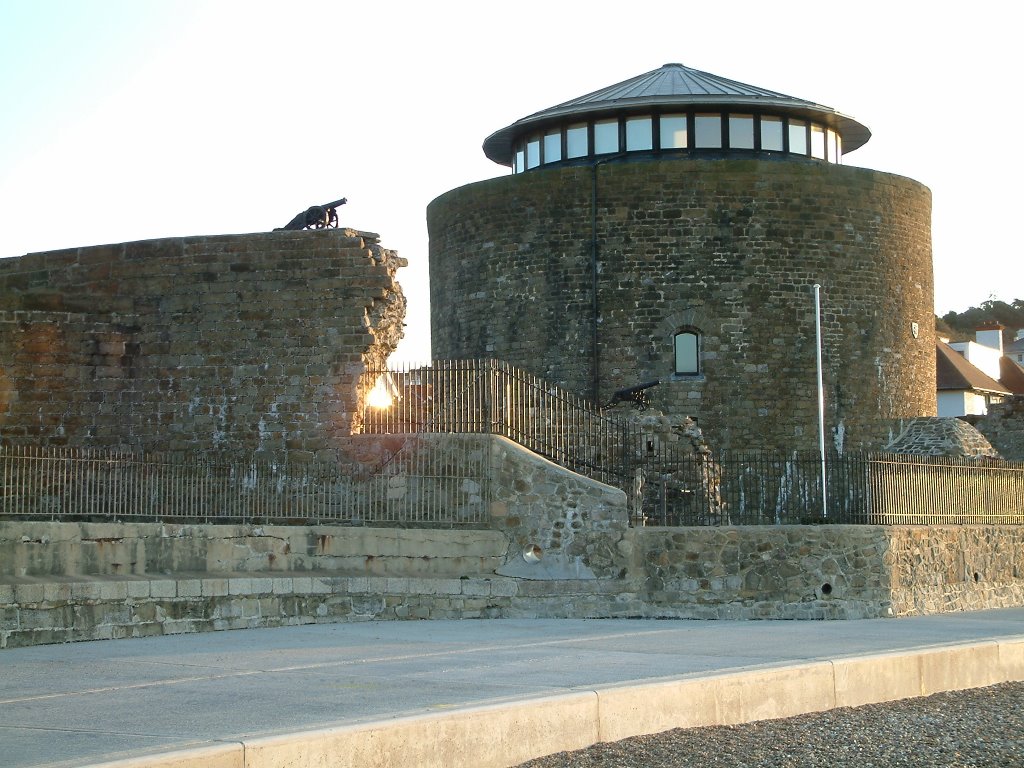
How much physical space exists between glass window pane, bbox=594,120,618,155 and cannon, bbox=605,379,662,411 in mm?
5510

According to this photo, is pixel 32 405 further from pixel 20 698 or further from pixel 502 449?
pixel 20 698

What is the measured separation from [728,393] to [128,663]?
18921 mm

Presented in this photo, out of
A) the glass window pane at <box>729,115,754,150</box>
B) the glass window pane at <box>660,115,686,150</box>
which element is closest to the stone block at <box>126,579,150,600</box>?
the glass window pane at <box>660,115,686,150</box>

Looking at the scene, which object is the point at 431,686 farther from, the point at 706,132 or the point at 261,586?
the point at 706,132

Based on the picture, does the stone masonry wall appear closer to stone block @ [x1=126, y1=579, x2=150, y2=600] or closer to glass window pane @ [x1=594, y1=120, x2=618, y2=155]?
glass window pane @ [x1=594, y1=120, x2=618, y2=155]

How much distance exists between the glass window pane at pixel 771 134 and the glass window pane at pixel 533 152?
16.4ft

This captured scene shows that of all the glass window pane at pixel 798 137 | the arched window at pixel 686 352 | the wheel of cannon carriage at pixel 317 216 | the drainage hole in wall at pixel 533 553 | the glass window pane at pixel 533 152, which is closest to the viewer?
the drainage hole in wall at pixel 533 553

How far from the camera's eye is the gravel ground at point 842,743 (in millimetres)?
8789

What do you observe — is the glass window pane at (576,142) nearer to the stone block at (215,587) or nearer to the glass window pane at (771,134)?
the glass window pane at (771,134)

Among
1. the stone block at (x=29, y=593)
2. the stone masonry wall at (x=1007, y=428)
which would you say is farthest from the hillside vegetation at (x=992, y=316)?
the stone block at (x=29, y=593)

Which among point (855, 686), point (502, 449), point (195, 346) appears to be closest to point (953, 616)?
point (502, 449)

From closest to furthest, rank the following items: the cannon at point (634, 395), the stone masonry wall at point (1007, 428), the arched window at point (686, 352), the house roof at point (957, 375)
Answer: the cannon at point (634, 395) → the arched window at point (686, 352) → the stone masonry wall at point (1007, 428) → the house roof at point (957, 375)

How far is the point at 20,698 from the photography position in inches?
387

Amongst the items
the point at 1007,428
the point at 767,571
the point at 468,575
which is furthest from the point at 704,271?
the point at 468,575
